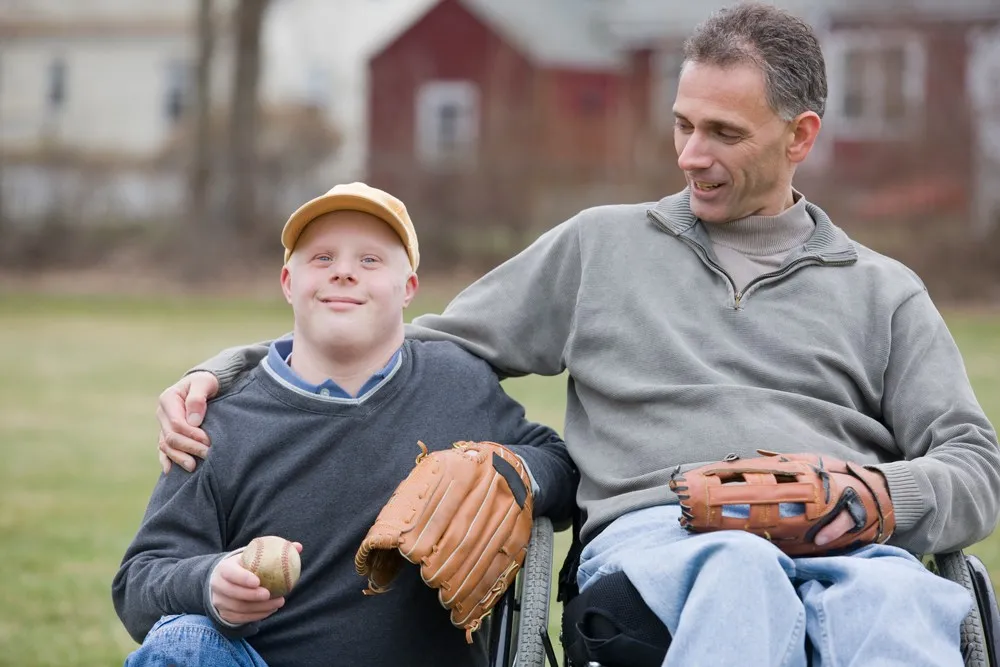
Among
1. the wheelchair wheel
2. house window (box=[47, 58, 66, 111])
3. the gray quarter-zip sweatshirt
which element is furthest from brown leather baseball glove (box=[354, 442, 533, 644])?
house window (box=[47, 58, 66, 111])

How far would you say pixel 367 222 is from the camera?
9.94 feet

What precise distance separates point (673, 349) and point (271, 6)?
23688 millimetres

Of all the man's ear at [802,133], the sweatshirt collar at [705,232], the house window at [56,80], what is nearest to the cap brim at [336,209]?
the sweatshirt collar at [705,232]

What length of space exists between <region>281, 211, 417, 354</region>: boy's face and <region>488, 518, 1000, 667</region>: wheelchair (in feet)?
1.97

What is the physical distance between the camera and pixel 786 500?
2635 mm

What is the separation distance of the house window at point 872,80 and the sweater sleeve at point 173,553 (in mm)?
21013

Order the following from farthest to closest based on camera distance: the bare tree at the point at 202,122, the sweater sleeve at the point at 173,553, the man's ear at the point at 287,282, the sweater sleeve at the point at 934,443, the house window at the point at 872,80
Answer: the house window at the point at 872,80
the bare tree at the point at 202,122
the man's ear at the point at 287,282
the sweater sleeve at the point at 934,443
the sweater sleeve at the point at 173,553

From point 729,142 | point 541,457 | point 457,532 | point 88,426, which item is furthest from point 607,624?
point 88,426

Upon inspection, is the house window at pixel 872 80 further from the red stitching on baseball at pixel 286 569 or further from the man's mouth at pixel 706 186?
the red stitching on baseball at pixel 286 569

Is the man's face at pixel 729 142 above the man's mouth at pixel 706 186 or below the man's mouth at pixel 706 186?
above

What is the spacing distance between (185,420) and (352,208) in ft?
1.95

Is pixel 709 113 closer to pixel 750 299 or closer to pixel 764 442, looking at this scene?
pixel 750 299

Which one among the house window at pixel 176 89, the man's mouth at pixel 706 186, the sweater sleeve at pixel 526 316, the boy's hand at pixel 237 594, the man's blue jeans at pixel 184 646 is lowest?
the man's blue jeans at pixel 184 646

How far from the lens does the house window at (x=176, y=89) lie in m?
37.9
